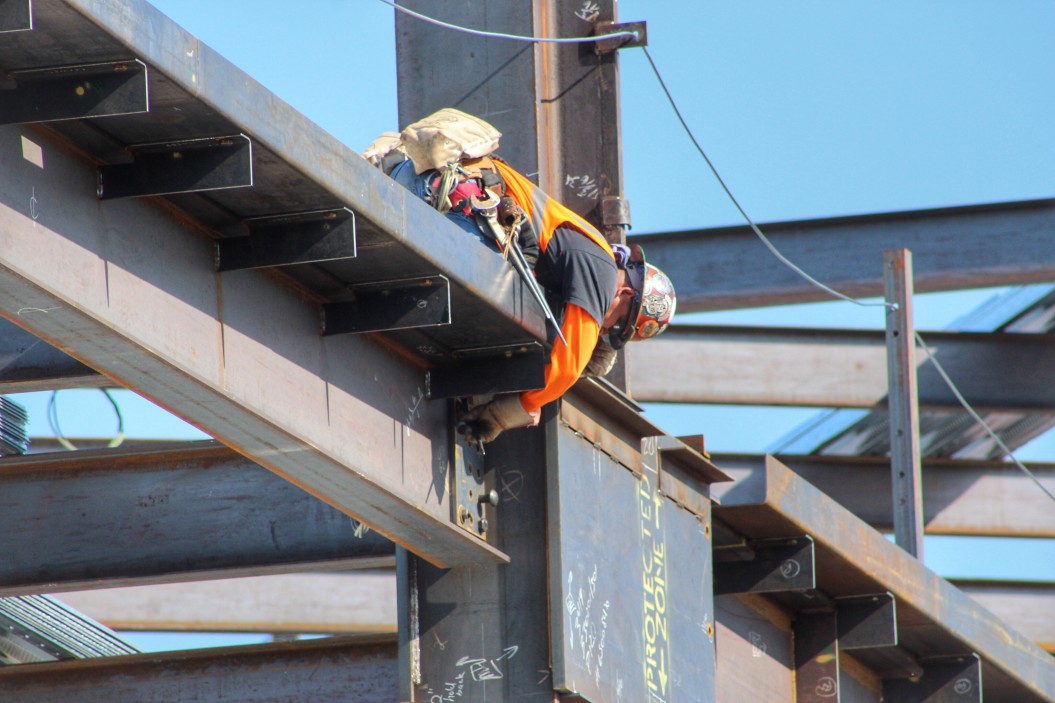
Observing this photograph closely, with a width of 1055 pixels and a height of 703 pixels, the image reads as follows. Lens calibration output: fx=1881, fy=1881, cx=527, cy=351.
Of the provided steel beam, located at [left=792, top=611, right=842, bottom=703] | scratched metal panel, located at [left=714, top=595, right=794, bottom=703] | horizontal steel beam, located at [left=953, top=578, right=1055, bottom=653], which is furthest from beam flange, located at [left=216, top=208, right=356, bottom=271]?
horizontal steel beam, located at [left=953, top=578, right=1055, bottom=653]

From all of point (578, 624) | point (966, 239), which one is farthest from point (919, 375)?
point (578, 624)

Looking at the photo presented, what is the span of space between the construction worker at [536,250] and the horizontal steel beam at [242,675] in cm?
216

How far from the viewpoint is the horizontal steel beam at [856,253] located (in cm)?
1677

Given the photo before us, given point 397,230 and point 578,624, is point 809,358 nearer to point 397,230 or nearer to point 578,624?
point 578,624

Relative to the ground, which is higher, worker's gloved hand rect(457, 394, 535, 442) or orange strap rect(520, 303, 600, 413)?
orange strap rect(520, 303, 600, 413)

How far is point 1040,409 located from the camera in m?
18.9

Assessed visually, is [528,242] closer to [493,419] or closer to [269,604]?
[493,419]

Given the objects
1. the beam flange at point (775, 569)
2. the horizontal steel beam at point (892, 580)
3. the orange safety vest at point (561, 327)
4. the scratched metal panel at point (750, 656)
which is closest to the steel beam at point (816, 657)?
the scratched metal panel at point (750, 656)

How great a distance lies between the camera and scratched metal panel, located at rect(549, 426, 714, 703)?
820 centimetres

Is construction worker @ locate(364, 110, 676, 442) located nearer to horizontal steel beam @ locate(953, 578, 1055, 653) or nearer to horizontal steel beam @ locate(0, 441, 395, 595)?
horizontal steel beam @ locate(0, 441, 395, 595)

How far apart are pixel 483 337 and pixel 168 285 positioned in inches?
67.4

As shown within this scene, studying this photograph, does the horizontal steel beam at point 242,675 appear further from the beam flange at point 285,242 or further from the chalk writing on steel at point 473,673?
the beam flange at point 285,242

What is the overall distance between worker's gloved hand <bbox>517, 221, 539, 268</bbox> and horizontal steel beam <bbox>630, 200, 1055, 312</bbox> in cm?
921

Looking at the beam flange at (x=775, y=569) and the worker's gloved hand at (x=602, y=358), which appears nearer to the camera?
the worker's gloved hand at (x=602, y=358)
